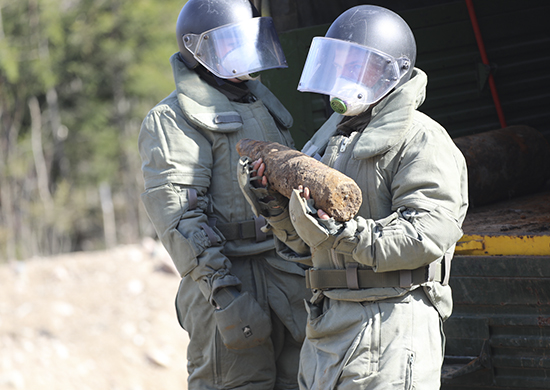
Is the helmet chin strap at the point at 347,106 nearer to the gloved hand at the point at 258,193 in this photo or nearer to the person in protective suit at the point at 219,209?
the gloved hand at the point at 258,193

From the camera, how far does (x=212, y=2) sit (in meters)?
3.10

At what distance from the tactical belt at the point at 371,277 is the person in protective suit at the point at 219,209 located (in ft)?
2.16

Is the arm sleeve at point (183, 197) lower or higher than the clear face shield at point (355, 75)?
lower

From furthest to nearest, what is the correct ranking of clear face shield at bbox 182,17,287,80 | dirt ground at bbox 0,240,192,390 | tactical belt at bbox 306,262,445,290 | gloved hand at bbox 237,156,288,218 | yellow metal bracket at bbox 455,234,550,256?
dirt ground at bbox 0,240,192,390 < clear face shield at bbox 182,17,287,80 < yellow metal bracket at bbox 455,234,550,256 < gloved hand at bbox 237,156,288,218 < tactical belt at bbox 306,262,445,290

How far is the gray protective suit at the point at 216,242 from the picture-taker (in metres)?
2.90

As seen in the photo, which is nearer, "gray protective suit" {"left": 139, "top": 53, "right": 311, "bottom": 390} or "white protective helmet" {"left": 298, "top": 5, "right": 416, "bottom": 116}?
"white protective helmet" {"left": 298, "top": 5, "right": 416, "bottom": 116}

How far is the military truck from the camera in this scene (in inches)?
109

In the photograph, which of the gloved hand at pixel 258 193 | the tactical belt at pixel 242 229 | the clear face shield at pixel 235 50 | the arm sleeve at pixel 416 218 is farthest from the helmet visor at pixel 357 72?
the tactical belt at pixel 242 229

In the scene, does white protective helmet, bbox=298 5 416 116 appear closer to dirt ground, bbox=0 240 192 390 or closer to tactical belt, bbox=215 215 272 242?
tactical belt, bbox=215 215 272 242

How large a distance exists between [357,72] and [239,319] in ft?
3.71

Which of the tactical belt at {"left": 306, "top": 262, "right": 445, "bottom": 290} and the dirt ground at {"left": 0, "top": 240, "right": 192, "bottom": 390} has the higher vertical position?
the tactical belt at {"left": 306, "top": 262, "right": 445, "bottom": 290}

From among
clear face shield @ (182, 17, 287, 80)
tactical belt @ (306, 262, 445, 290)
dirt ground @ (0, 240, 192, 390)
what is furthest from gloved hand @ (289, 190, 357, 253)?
dirt ground @ (0, 240, 192, 390)

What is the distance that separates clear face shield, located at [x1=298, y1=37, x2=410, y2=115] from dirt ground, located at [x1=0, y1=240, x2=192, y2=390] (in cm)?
395

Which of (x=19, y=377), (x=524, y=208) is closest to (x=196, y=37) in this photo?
(x=524, y=208)
